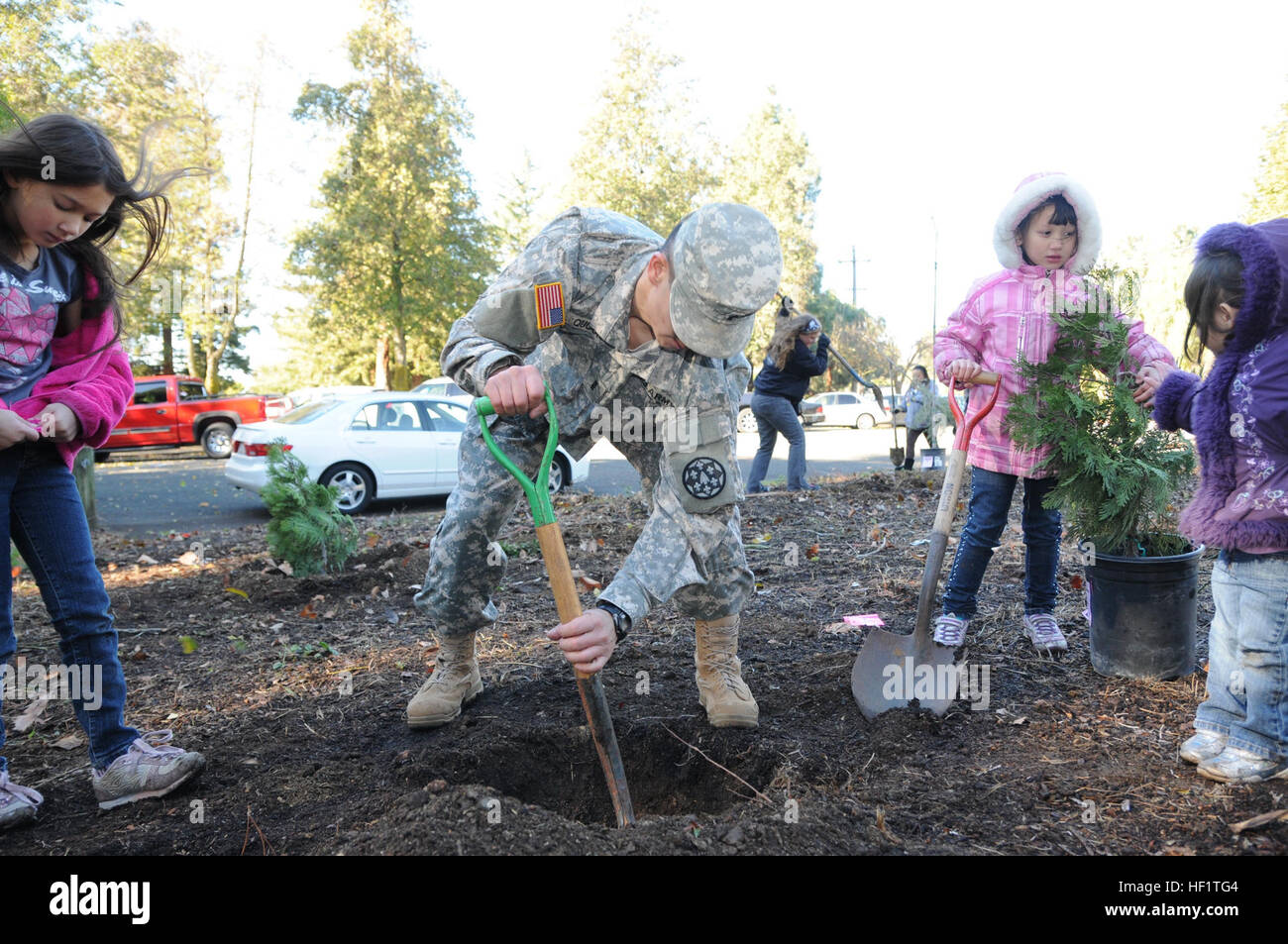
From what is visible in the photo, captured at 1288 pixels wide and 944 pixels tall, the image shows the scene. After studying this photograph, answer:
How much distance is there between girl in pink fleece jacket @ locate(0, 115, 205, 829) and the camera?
2.26 m

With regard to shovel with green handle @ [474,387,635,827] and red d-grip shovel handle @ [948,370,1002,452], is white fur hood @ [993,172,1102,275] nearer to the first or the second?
red d-grip shovel handle @ [948,370,1002,452]

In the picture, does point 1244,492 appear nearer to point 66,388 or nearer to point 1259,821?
point 1259,821

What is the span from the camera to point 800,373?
8844 mm

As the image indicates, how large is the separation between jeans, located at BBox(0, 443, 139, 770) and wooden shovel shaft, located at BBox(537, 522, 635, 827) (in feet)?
4.41

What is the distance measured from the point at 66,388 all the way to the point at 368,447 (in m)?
7.59

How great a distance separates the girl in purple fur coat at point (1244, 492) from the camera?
7.77 feet

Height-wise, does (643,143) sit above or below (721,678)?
above

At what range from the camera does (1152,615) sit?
10.1 feet

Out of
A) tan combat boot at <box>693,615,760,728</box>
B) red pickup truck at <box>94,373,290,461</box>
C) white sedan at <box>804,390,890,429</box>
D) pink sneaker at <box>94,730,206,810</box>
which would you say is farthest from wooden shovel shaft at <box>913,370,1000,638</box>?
white sedan at <box>804,390,890,429</box>

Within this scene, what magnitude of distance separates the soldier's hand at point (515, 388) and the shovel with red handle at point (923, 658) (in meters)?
1.69

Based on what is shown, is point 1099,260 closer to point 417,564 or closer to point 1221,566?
point 1221,566

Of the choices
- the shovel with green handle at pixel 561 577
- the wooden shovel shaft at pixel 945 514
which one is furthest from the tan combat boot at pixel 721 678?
the wooden shovel shaft at pixel 945 514

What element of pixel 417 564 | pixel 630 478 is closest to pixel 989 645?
pixel 417 564

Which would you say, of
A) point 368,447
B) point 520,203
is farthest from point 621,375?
point 520,203
